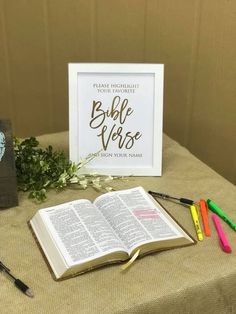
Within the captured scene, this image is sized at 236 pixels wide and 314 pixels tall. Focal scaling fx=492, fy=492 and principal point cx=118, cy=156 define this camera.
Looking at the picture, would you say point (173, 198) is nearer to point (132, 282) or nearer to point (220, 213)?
point (220, 213)

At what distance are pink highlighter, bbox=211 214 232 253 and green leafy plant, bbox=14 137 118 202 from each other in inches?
9.6

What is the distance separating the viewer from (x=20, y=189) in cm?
108

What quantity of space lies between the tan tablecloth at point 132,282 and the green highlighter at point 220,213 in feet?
0.04

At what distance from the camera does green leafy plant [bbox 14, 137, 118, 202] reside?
107cm

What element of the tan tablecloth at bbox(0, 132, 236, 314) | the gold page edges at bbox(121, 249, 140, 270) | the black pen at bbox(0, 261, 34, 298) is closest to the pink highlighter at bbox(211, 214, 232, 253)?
the tan tablecloth at bbox(0, 132, 236, 314)

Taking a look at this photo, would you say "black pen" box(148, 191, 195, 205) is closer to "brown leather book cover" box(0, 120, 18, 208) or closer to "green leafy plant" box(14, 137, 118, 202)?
"green leafy plant" box(14, 137, 118, 202)

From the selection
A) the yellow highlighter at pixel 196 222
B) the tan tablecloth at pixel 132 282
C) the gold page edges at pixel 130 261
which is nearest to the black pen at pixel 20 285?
the tan tablecloth at pixel 132 282

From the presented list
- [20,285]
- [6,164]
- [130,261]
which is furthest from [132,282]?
[6,164]

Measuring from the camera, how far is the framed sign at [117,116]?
1114 mm

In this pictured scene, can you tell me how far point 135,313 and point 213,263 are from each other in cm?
17

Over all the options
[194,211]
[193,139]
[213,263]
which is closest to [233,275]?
[213,263]

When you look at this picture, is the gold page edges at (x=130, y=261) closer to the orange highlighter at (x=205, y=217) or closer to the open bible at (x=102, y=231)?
the open bible at (x=102, y=231)

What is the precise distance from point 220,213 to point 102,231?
0.25 m

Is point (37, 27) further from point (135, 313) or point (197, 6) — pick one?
point (135, 313)
